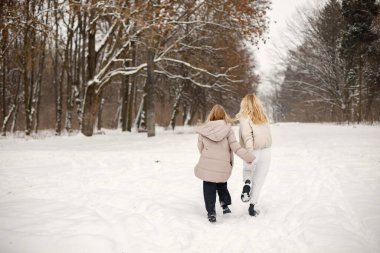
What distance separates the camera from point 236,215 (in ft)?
18.8

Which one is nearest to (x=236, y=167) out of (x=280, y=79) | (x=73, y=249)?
(x=73, y=249)

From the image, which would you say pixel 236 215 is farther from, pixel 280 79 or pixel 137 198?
pixel 280 79

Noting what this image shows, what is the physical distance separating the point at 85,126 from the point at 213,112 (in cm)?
1301

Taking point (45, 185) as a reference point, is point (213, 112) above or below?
above

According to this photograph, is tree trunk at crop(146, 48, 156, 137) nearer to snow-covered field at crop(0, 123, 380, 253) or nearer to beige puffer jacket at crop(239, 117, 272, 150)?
snow-covered field at crop(0, 123, 380, 253)

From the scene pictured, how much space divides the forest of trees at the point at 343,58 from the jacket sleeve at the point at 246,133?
21360mm

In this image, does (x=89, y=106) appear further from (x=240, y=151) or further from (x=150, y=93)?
(x=240, y=151)

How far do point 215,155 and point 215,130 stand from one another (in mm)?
418

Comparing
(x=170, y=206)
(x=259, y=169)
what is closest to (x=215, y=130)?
(x=259, y=169)

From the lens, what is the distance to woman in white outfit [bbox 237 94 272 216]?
215 inches

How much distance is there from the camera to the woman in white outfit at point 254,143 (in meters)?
5.45

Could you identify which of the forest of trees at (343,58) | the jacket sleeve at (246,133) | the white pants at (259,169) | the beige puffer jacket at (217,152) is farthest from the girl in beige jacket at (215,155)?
the forest of trees at (343,58)

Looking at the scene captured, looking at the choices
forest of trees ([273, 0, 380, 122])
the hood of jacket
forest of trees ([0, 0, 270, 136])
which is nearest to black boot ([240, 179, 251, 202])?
the hood of jacket

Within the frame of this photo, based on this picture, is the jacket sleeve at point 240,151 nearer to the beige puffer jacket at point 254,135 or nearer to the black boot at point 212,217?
the beige puffer jacket at point 254,135
